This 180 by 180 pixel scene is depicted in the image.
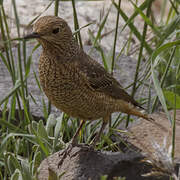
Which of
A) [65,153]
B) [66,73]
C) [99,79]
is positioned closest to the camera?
[66,73]

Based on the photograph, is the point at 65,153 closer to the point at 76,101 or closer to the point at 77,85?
the point at 76,101

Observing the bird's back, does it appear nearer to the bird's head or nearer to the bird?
the bird

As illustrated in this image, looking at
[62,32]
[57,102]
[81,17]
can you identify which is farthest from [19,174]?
[81,17]

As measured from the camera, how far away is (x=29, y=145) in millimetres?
3848

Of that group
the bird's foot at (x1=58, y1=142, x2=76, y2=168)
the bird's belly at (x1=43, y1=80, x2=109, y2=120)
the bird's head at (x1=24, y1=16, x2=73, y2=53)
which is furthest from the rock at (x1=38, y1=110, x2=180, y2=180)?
the bird's head at (x1=24, y1=16, x2=73, y2=53)

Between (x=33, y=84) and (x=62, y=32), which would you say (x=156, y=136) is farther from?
(x=33, y=84)

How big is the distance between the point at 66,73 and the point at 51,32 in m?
0.33

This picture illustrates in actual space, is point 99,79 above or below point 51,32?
below

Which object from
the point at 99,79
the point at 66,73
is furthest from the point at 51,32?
the point at 99,79

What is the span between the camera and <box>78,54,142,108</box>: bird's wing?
325cm

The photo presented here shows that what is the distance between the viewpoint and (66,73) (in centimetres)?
307

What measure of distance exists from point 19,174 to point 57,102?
0.57m

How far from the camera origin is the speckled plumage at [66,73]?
294 centimetres

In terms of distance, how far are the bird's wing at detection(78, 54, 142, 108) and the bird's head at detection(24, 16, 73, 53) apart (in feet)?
0.83
